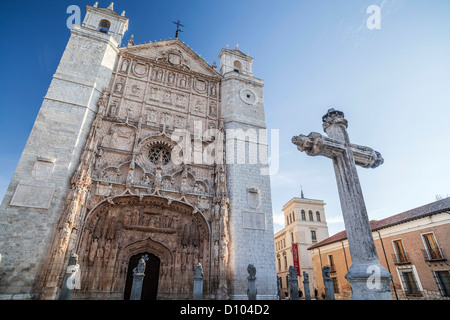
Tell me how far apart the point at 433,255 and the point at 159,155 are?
589 inches

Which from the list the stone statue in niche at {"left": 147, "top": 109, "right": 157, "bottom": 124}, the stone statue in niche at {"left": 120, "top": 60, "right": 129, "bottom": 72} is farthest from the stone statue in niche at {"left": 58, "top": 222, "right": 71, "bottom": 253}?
the stone statue in niche at {"left": 120, "top": 60, "right": 129, "bottom": 72}

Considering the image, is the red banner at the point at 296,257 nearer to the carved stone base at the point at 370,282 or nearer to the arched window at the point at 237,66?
the arched window at the point at 237,66

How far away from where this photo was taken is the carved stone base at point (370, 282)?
364 centimetres

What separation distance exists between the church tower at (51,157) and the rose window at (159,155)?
3.08 m

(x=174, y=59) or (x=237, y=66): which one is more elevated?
(x=237, y=66)

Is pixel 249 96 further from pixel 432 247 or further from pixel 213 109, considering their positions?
pixel 432 247

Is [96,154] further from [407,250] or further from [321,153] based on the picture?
[407,250]

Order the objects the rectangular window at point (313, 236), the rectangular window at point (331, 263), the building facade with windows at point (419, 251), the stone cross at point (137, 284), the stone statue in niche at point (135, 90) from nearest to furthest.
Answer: the stone cross at point (137, 284) < the building facade with windows at point (419, 251) < the stone statue in niche at point (135, 90) < the rectangular window at point (331, 263) < the rectangular window at point (313, 236)

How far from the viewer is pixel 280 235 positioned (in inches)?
1319

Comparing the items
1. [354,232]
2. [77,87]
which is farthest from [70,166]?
[354,232]

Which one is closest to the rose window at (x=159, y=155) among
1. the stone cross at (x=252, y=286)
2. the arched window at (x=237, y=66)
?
the stone cross at (x=252, y=286)

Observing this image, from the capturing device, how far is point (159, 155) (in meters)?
12.9

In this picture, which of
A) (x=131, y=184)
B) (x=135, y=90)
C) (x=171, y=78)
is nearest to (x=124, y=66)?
(x=135, y=90)

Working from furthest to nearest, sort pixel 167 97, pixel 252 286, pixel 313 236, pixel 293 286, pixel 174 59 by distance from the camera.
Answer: pixel 313 236 → pixel 174 59 → pixel 167 97 → pixel 293 286 → pixel 252 286
